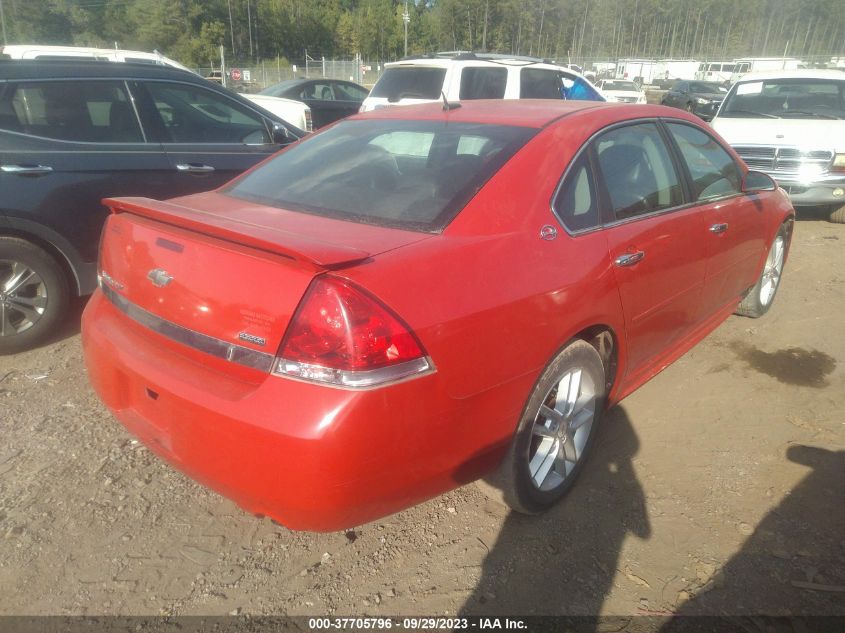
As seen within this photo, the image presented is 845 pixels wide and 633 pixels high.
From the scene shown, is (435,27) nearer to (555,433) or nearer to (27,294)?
(27,294)

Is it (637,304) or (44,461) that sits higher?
(637,304)

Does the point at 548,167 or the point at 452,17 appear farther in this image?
the point at 452,17

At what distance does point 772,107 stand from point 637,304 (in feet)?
23.7

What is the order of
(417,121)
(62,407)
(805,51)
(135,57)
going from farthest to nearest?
(805,51)
(135,57)
(62,407)
(417,121)

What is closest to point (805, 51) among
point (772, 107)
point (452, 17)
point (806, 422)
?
point (452, 17)

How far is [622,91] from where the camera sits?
25.6 meters

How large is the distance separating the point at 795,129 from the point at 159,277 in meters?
8.01

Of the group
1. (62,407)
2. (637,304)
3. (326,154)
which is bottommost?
(62,407)

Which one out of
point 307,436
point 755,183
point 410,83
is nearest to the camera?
point 307,436

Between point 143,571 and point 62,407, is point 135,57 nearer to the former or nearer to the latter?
point 62,407

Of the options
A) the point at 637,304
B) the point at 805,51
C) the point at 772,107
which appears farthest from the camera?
the point at 805,51

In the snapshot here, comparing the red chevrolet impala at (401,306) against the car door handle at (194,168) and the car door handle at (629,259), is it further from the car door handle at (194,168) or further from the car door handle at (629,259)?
the car door handle at (194,168)

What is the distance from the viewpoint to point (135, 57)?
447 inches

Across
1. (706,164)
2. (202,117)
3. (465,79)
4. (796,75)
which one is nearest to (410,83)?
(465,79)
